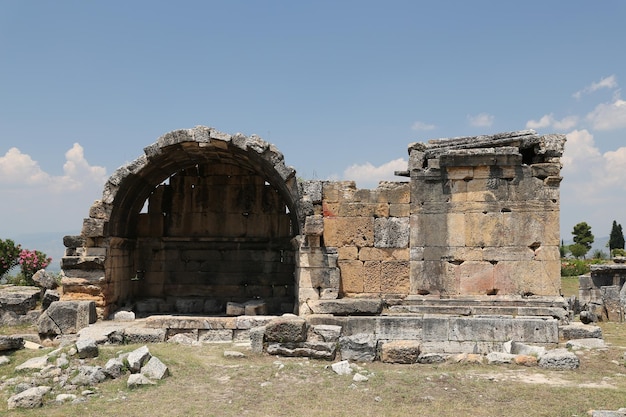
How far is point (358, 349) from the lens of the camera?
9.16m

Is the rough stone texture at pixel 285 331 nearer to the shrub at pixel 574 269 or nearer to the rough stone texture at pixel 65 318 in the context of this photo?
the rough stone texture at pixel 65 318

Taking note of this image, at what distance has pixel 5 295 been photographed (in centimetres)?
1328

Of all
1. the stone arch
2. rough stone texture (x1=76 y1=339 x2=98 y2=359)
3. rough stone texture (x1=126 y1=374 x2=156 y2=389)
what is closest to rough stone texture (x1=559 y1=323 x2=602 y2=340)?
the stone arch

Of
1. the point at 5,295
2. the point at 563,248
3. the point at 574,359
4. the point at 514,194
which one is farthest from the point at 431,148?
the point at 563,248

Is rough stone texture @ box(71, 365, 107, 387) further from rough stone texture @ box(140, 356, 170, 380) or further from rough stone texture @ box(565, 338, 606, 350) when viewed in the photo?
rough stone texture @ box(565, 338, 606, 350)

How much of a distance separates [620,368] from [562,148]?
14.5ft

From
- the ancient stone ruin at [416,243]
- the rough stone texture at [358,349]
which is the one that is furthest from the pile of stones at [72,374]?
the rough stone texture at [358,349]

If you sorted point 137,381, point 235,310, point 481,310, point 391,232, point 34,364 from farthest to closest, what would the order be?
point 235,310 → point 391,232 → point 481,310 → point 34,364 → point 137,381

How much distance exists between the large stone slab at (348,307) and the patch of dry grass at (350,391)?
1.42m

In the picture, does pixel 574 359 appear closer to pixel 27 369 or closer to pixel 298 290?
pixel 298 290

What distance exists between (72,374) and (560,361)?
7.19 metres

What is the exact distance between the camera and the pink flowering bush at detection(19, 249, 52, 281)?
17.1 m

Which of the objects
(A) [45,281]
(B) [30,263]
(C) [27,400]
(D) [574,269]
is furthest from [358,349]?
(D) [574,269]

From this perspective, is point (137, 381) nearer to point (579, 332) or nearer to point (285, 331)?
point (285, 331)
